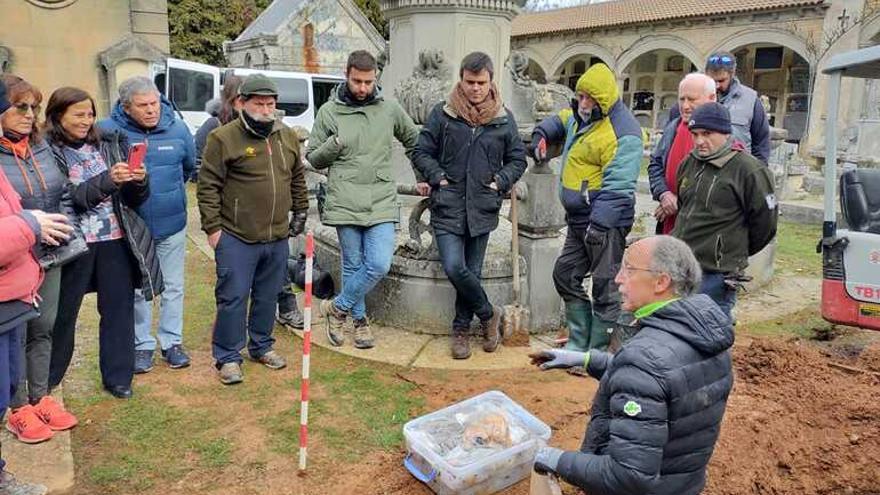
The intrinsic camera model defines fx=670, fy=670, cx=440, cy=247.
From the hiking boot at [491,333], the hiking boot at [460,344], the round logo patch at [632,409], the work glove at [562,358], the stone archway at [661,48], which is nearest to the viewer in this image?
the round logo patch at [632,409]

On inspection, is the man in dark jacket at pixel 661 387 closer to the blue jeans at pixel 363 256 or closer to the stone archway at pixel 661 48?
the blue jeans at pixel 363 256

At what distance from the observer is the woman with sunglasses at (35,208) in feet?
9.99

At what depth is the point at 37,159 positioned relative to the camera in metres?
3.18

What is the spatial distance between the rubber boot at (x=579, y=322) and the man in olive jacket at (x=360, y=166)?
4.15ft

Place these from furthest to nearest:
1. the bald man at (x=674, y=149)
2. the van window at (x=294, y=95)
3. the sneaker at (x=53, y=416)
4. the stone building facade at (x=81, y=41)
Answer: the van window at (x=294, y=95) < the stone building facade at (x=81, y=41) < the bald man at (x=674, y=149) < the sneaker at (x=53, y=416)

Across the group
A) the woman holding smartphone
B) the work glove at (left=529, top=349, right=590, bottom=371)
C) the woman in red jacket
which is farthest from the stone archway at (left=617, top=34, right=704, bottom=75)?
the woman in red jacket

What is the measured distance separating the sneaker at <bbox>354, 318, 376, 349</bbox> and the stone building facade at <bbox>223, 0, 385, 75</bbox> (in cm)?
1975

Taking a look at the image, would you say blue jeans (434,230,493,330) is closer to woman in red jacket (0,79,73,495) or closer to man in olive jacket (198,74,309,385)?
man in olive jacket (198,74,309,385)

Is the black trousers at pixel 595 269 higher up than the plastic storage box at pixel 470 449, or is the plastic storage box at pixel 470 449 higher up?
the black trousers at pixel 595 269

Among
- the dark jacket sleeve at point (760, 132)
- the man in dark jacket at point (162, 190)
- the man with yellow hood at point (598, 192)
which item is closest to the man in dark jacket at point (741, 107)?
the dark jacket sleeve at point (760, 132)

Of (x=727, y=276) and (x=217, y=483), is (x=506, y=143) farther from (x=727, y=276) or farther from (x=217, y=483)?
(x=217, y=483)

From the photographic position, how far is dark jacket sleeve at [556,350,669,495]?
6.42ft

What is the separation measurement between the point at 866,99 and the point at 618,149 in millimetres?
19110

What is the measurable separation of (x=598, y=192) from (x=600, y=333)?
3.06 ft
